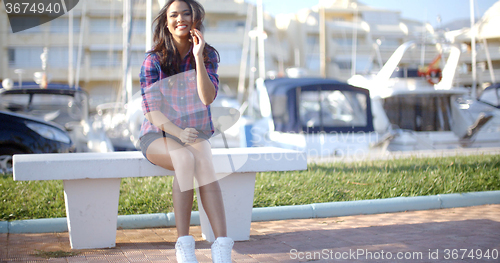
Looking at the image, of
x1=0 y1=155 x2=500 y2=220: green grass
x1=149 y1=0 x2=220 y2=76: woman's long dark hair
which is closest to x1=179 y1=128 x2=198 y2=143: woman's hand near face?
x1=149 y1=0 x2=220 y2=76: woman's long dark hair

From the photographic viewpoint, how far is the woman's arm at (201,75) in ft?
9.53

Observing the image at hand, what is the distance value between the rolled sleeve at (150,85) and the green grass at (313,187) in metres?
1.54

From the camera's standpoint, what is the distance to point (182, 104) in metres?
3.13

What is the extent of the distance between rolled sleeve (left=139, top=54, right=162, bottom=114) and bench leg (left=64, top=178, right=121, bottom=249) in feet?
2.08

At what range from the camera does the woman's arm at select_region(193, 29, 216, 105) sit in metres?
2.91

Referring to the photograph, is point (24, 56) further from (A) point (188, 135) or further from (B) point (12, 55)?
(A) point (188, 135)

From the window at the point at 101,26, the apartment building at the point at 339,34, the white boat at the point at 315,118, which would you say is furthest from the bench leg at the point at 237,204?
the apartment building at the point at 339,34

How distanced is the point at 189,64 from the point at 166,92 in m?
0.25

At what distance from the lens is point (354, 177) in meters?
5.44

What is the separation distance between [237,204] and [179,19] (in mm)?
1418

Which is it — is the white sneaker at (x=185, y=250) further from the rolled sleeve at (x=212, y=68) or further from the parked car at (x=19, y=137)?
the parked car at (x=19, y=137)

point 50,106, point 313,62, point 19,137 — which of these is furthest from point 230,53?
point 19,137

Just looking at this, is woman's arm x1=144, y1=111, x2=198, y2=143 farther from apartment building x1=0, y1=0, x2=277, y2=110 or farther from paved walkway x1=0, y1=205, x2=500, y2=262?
apartment building x1=0, y1=0, x2=277, y2=110

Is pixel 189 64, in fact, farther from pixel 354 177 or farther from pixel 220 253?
pixel 354 177
